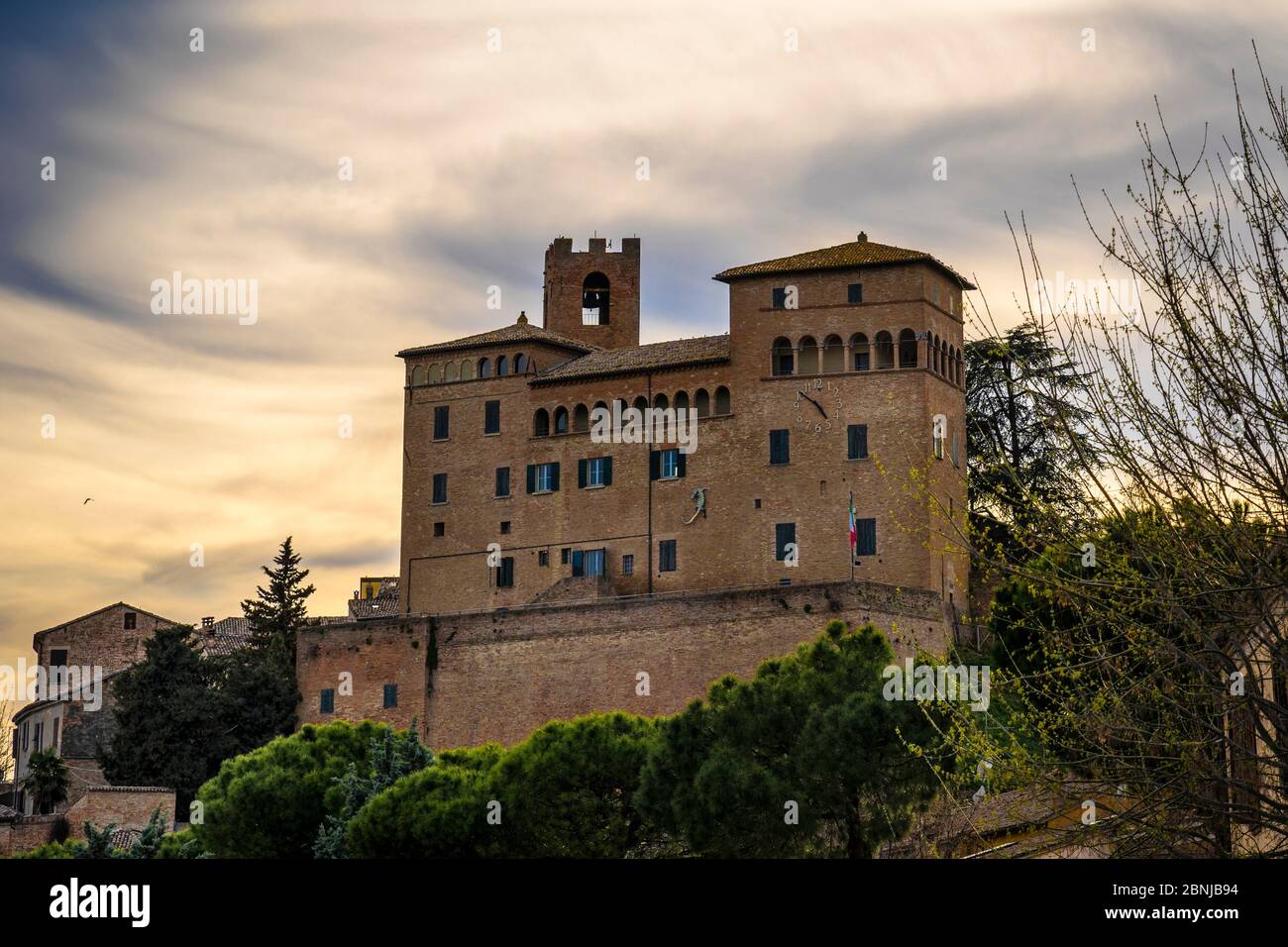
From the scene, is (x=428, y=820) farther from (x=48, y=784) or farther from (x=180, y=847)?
(x=48, y=784)

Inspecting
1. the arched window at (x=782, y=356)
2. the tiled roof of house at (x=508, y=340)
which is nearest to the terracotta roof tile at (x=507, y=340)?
the tiled roof of house at (x=508, y=340)

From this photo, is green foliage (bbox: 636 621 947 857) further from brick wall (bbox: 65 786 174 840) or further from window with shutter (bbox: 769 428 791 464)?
brick wall (bbox: 65 786 174 840)

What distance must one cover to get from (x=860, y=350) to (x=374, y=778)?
59.8ft

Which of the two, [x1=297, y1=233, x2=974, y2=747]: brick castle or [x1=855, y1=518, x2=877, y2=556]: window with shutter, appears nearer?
[x1=297, y1=233, x2=974, y2=747]: brick castle

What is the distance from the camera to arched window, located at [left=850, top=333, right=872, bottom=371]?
1859 inches

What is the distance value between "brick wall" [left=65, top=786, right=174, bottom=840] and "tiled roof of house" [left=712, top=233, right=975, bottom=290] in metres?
19.7

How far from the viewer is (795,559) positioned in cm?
4600

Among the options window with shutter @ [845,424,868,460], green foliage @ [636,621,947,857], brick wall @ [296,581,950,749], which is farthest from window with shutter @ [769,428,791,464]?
green foliage @ [636,621,947,857]

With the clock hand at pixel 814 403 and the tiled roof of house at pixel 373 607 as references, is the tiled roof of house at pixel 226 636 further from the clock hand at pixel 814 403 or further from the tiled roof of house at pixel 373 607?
the clock hand at pixel 814 403

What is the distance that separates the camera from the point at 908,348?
47156mm

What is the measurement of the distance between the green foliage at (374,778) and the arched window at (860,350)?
16.0m

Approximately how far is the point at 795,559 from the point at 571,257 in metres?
17.3

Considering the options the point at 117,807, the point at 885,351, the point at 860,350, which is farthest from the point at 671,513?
the point at 117,807
